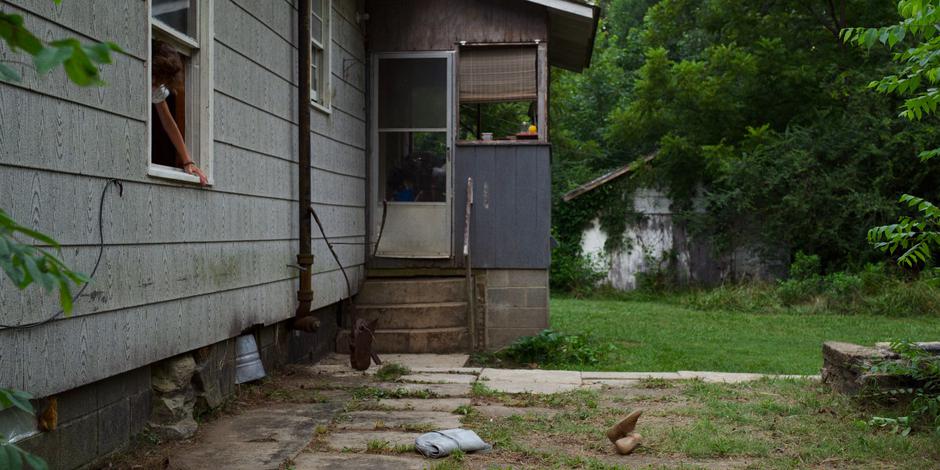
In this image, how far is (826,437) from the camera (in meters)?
5.52

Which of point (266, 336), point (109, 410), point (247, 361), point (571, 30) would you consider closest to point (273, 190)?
point (266, 336)

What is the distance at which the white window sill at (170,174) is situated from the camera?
16.3ft

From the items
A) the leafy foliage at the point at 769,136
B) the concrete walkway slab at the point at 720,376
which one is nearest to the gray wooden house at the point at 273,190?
the concrete walkway slab at the point at 720,376

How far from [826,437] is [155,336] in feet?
12.9

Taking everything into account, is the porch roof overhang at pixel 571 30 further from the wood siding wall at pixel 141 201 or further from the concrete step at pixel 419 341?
the concrete step at pixel 419 341

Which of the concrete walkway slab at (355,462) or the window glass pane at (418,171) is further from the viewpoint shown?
the window glass pane at (418,171)

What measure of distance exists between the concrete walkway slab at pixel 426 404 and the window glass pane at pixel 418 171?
4.12 m

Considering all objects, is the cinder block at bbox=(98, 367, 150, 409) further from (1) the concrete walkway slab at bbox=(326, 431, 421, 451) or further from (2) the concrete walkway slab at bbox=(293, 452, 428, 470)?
(1) the concrete walkway slab at bbox=(326, 431, 421, 451)

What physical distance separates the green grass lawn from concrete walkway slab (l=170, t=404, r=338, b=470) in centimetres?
376

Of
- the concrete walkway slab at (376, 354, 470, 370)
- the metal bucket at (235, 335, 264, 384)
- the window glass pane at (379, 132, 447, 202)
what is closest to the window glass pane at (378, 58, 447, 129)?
the window glass pane at (379, 132, 447, 202)

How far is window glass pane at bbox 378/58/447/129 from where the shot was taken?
418 inches

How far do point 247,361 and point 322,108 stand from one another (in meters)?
2.74

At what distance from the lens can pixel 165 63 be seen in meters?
5.38

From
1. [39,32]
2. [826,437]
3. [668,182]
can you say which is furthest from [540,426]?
[668,182]
